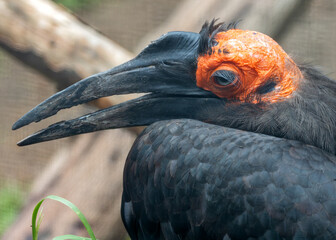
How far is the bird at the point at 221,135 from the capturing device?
1.65 metres

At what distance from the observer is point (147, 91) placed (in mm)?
2025

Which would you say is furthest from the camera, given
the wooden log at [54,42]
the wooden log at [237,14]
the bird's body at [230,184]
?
the wooden log at [237,14]

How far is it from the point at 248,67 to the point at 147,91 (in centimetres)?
36

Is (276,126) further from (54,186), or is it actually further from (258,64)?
(54,186)

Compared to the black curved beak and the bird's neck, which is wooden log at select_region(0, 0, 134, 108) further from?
the bird's neck

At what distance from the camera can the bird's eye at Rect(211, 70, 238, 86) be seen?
2.00 m

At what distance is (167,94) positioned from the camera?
6.71ft

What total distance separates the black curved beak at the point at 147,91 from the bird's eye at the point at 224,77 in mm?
61

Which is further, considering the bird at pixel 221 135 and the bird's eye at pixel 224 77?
the bird's eye at pixel 224 77

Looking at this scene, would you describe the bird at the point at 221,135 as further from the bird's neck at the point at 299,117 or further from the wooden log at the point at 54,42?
the wooden log at the point at 54,42

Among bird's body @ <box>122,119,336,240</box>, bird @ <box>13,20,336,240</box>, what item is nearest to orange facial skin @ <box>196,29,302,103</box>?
bird @ <box>13,20,336,240</box>

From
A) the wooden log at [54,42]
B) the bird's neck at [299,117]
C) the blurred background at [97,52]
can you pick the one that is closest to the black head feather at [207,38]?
the bird's neck at [299,117]

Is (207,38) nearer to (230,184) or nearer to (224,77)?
(224,77)

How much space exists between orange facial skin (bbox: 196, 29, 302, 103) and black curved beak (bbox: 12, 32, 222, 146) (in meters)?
0.05
